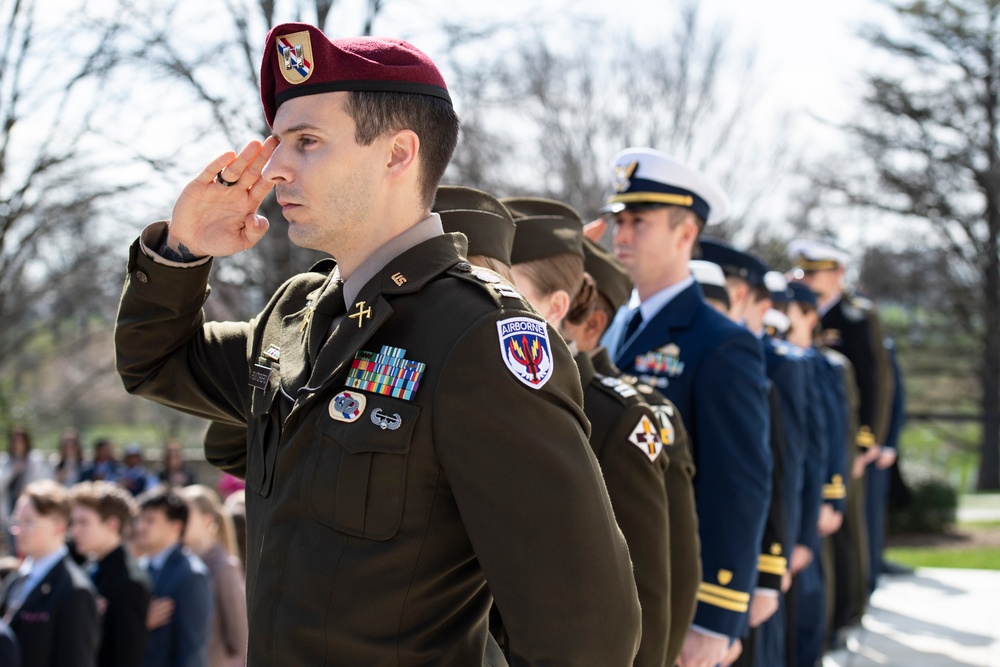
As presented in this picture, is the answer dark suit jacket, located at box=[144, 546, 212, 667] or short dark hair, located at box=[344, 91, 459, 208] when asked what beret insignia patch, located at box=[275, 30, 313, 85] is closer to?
short dark hair, located at box=[344, 91, 459, 208]

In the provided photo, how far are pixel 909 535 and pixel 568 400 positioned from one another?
14.0 m

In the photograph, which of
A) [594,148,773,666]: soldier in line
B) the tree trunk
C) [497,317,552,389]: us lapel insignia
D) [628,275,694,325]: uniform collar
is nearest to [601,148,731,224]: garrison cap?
[594,148,773,666]: soldier in line

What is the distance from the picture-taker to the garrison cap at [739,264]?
5.86 m

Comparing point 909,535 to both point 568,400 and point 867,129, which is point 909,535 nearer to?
point 867,129

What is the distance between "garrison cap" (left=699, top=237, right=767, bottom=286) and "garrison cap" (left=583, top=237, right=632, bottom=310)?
2283 millimetres

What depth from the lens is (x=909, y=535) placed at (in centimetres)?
1466

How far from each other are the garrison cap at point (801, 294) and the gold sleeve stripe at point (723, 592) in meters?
3.73

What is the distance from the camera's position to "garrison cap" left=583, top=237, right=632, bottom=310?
3.59 metres

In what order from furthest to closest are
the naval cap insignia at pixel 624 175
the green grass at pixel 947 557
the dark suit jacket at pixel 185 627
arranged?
the green grass at pixel 947 557
the dark suit jacket at pixel 185 627
the naval cap insignia at pixel 624 175

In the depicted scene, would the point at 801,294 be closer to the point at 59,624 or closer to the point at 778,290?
the point at 778,290

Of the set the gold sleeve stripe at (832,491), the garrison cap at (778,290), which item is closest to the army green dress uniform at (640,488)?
the gold sleeve stripe at (832,491)

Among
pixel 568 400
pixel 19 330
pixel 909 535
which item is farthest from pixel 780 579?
pixel 19 330

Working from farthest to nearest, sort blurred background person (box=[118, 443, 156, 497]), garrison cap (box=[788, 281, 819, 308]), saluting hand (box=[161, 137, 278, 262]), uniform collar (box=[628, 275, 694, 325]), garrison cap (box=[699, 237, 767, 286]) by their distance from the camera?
blurred background person (box=[118, 443, 156, 497])
garrison cap (box=[788, 281, 819, 308])
garrison cap (box=[699, 237, 767, 286])
uniform collar (box=[628, 275, 694, 325])
saluting hand (box=[161, 137, 278, 262])

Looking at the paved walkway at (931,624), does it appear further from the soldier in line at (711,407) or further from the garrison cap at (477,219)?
the garrison cap at (477,219)
